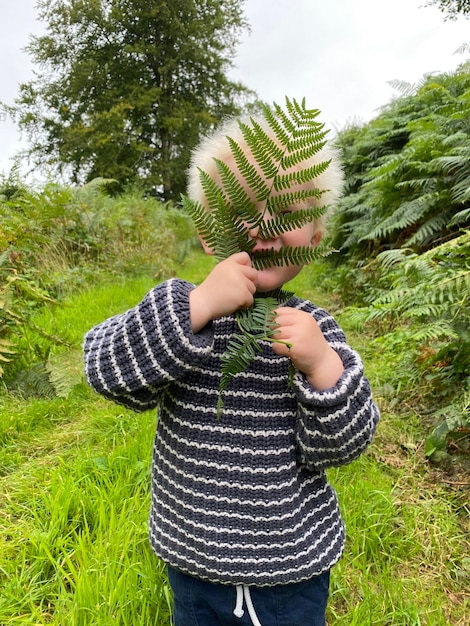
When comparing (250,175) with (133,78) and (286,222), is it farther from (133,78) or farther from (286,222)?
(133,78)

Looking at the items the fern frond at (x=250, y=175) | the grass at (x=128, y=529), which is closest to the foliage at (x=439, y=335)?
the grass at (x=128, y=529)

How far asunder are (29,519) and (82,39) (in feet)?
77.9

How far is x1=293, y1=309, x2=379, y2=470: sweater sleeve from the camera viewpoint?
92 centimetres

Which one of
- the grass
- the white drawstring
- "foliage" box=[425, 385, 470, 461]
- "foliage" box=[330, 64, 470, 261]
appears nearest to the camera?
the white drawstring

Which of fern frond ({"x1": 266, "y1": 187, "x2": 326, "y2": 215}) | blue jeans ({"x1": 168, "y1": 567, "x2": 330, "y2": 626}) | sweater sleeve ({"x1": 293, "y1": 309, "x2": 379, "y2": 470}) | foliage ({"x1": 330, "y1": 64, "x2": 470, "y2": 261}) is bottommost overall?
foliage ({"x1": 330, "y1": 64, "x2": 470, "y2": 261})

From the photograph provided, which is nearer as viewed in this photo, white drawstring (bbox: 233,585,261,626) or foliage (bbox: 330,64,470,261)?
white drawstring (bbox: 233,585,261,626)

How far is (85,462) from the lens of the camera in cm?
193

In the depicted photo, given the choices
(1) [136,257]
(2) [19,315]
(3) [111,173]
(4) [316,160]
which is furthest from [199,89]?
(4) [316,160]

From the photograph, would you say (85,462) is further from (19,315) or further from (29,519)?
(19,315)

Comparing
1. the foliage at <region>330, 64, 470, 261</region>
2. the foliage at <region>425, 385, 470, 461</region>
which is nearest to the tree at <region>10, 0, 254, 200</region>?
the foliage at <region>330, 64, 470, 261</region>

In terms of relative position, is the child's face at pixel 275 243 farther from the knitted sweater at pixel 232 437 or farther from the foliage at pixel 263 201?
the knitted sweater at pixel 232 437

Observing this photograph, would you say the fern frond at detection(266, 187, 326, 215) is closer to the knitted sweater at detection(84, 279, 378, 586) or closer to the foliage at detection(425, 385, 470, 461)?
the knitted sweater at detection(84, 279, 378, 586)

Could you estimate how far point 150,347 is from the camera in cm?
92

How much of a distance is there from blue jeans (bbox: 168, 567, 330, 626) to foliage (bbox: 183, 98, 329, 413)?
0.53 meters
